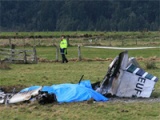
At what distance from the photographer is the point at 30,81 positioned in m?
15.0

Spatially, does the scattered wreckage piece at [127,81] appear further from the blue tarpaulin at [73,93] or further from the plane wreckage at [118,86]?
the blue tarpaulin at [73,93]

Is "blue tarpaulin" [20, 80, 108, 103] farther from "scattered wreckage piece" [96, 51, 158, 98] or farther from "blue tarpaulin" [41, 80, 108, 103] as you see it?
"scattered wreckage piece" [96, 51, 158, 98]

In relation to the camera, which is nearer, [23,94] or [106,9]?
[23,94]

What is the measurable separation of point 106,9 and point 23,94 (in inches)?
4680

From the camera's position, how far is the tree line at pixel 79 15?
116062 millimetres

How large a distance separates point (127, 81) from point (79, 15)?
11248 centimetres

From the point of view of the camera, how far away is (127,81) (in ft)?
36.8

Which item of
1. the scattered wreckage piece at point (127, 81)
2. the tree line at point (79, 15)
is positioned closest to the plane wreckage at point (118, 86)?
the scattered wreckage piece at point (127, 81)

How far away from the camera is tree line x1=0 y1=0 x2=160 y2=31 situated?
11606 cm

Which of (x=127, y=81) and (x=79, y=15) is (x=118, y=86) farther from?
(x=79, y=15)

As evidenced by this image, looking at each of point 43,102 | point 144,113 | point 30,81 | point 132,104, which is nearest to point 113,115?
point 144,113

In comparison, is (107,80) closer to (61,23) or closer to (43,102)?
(43,102)

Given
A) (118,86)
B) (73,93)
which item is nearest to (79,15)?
(118,86)

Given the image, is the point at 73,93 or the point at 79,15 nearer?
the point at 73,93
